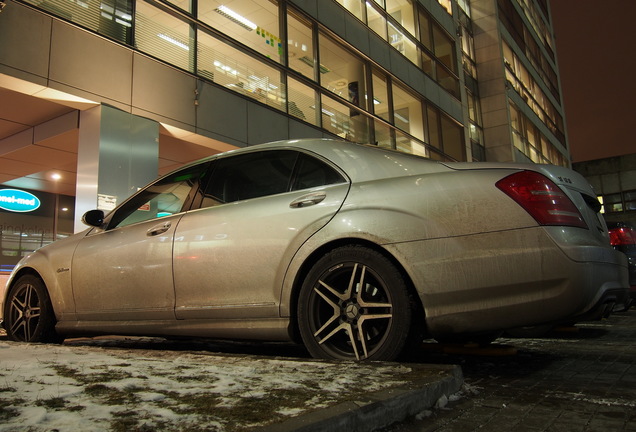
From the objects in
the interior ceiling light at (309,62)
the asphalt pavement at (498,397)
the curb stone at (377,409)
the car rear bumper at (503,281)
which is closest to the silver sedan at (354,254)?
the car rear bumper at (503,281)

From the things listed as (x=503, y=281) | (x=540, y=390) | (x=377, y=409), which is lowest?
(x=540, y=390)

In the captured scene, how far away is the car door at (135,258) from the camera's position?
11.2ft

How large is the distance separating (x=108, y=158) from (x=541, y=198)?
23.1 ft

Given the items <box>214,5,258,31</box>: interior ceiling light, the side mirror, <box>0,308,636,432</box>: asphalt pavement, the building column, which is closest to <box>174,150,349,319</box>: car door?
<box>0,308,636,432</box>: asphalt pavement

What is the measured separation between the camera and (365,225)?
2666 mm

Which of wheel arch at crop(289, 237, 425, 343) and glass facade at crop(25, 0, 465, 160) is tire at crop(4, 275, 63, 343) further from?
glass facade at crop(25, 0, 465, 160)

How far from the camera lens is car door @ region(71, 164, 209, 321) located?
11.2ft

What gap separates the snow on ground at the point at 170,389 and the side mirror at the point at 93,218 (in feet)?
4.79

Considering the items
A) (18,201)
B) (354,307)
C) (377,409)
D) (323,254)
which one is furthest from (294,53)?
(377,409)

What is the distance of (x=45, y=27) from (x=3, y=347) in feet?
18.8

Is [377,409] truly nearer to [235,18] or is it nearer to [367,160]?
[367,160]

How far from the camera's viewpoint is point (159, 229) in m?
3.51

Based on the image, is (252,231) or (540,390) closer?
(540,390)

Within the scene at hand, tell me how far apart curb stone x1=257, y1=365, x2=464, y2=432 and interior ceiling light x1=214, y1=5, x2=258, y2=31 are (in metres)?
10.4
